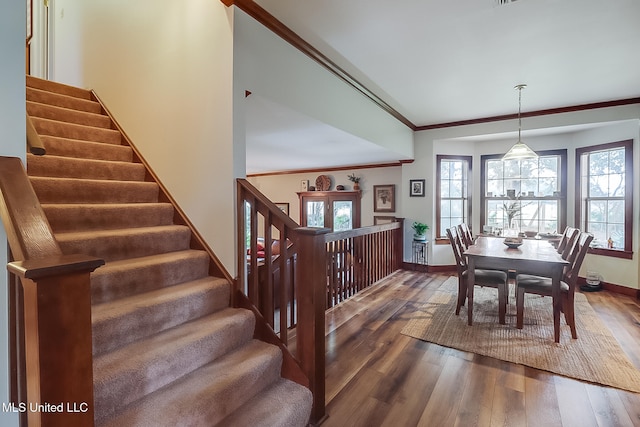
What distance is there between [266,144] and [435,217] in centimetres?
337

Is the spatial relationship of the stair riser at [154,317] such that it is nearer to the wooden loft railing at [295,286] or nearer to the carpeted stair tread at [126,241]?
the wooden loft railing at [295,286]

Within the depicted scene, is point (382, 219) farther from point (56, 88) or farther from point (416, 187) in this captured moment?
point (56, 88)

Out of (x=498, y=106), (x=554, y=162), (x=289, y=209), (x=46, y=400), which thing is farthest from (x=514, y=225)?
(x=46, y=400)

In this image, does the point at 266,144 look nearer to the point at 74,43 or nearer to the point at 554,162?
the point at 74,43

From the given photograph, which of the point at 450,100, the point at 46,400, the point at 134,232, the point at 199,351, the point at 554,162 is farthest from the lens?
the point at 554,162

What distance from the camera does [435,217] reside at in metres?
5.64

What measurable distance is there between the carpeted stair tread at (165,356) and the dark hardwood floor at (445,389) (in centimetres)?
78

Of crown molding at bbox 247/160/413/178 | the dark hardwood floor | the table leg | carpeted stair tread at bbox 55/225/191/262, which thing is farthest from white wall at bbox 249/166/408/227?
carpeted stair tread at bbox 55/225/191/262

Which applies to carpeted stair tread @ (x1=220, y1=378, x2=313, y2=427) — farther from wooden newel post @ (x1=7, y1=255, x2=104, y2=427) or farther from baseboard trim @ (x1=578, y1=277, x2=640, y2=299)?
baseboard trim @ (x1=578, y1=277, x2=640, y2=299)

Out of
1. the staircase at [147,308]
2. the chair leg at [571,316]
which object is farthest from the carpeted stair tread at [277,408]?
the chair leg at [571,316]

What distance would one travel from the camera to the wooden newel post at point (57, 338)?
80cm

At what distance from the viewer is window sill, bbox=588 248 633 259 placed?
14.1 feet

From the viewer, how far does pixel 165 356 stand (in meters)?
1.53

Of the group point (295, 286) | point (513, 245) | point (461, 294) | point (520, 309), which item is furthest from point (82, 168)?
point (513, 245)
